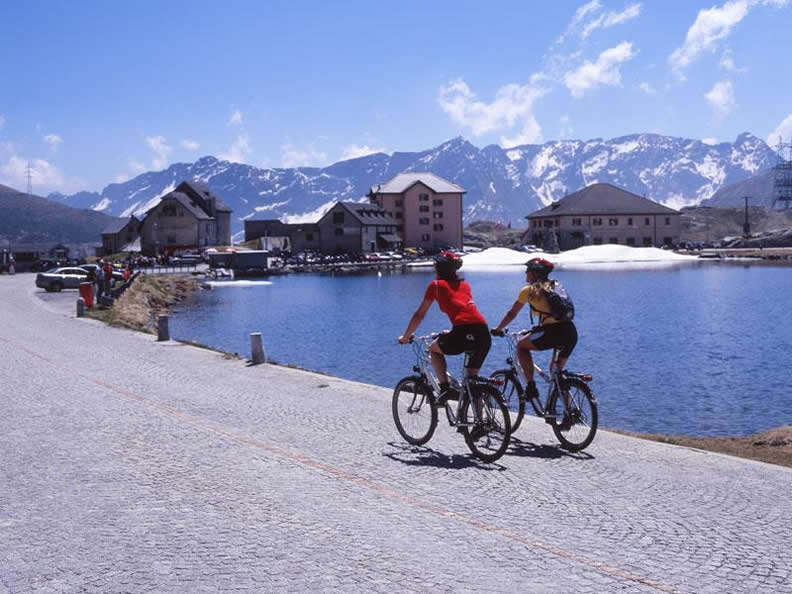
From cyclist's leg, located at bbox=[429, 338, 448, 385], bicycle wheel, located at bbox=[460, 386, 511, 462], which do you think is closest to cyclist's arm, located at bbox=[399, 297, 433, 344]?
cyclist's leg, located at bbox=[429, 338, 448, 385]

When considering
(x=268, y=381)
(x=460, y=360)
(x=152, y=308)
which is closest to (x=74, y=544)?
(x=268, y=381)

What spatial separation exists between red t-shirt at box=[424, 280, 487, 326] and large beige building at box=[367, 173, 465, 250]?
166517mm

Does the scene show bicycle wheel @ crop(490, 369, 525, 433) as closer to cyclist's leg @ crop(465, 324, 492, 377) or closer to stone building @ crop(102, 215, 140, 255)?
cyclist's leg @ crop(465, 324, 492, 377)

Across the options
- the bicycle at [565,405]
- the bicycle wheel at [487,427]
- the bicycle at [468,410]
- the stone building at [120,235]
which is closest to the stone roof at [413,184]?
the stone building at [120,235]

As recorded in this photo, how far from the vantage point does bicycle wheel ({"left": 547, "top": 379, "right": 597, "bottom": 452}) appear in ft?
38.9

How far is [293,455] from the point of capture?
11.5 meters

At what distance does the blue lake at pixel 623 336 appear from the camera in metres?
27.5

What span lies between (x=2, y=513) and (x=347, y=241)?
6096 inches

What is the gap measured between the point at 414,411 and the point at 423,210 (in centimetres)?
16894

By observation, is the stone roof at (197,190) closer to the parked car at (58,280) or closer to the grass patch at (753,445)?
the parked car at (58,280)

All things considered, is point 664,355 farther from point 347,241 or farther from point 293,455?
point 347,241

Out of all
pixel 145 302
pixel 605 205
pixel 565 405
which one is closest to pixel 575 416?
pixel 565 405

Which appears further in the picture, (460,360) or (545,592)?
(460,360)

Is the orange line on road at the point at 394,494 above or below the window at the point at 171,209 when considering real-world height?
below
